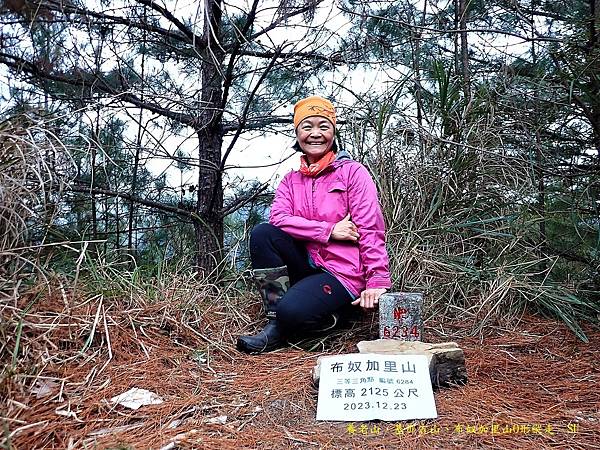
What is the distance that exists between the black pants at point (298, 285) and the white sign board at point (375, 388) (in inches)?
16.1

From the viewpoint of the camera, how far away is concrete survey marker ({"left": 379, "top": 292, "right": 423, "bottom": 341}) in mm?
2256

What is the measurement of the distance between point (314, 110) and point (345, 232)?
1.92ft

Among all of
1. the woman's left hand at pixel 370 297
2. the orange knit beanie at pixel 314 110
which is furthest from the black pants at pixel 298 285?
the orange knit beanie at pixel 314 110

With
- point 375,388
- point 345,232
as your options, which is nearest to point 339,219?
point 345,232

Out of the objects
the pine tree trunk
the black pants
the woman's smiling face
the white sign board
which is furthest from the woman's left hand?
the pine tree trunk

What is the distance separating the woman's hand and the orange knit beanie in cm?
50

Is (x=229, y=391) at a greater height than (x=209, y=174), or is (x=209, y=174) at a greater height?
(x=209, y=174)

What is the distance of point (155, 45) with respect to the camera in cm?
337

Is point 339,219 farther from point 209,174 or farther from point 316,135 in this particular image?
point 209,174

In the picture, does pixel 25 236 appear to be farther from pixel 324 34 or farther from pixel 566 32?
pixel 566 32

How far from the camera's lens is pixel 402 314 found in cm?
226

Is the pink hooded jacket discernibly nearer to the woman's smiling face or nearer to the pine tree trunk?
the woman's smiling face

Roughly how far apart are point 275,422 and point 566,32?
2590 millimetres

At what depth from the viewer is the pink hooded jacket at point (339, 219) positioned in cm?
242
